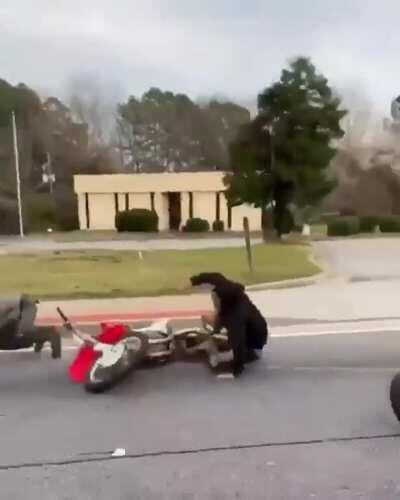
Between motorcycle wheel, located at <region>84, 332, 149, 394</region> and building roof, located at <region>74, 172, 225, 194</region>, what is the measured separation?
8.32ft

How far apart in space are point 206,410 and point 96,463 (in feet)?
1.41

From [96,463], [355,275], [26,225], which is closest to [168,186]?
[26,225]

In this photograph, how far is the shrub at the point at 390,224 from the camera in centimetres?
544

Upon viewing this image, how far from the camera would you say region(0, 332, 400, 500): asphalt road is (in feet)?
4.21

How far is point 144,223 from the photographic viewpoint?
537cm

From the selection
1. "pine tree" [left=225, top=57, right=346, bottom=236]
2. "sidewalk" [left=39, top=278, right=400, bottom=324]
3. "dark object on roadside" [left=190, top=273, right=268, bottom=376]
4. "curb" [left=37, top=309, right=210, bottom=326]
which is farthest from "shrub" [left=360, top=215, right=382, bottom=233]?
"dark object on roadside" [left=190, top=273, right=268, bottom=376]

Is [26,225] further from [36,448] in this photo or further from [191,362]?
[36,448]

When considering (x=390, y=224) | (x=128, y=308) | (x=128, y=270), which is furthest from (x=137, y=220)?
(x=390, y=224)

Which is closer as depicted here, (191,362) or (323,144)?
(191,362)

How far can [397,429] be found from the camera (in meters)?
1.57

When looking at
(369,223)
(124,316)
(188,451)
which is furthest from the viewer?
(369,223)

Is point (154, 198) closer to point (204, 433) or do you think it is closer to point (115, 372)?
point (115, 372)

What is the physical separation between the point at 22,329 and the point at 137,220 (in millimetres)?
3220

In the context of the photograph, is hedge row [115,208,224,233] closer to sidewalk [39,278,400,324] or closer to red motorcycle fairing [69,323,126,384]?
sidewalk [39,278,400,324]
